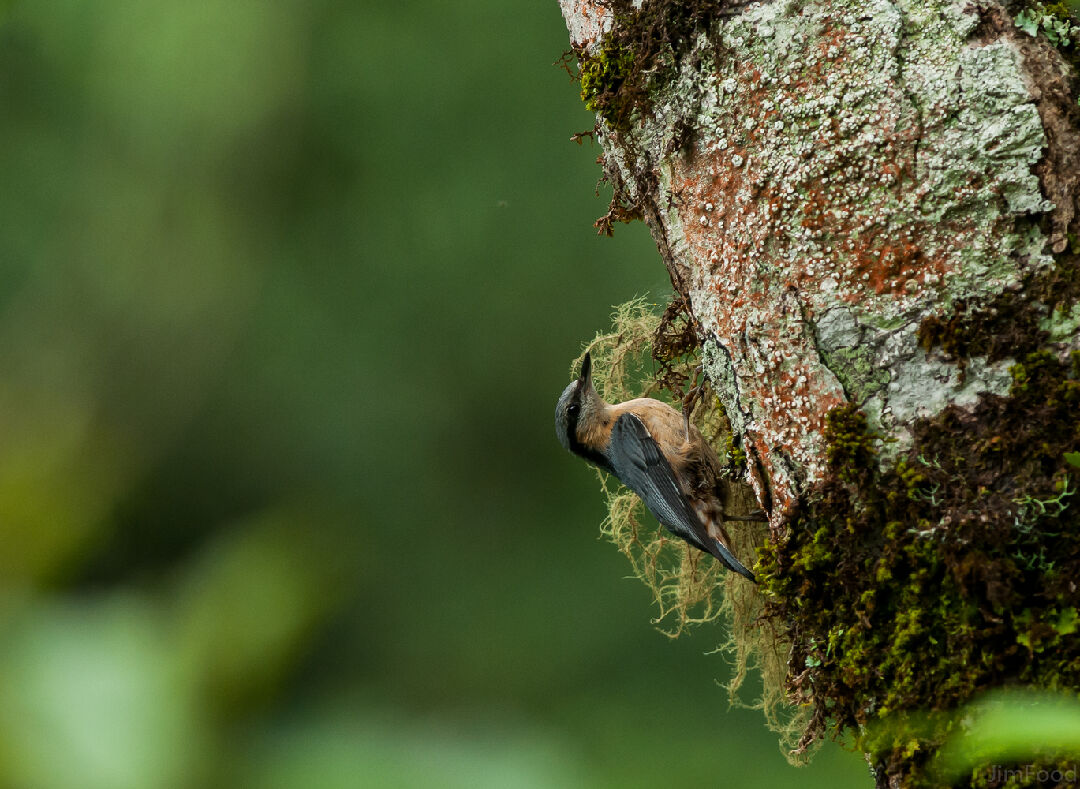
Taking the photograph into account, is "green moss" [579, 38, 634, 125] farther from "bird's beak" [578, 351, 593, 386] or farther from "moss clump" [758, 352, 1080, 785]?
"bird's beak" [578, 351, 593, 386]

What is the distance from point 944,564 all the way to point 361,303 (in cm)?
503

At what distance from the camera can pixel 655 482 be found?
3.03 meters

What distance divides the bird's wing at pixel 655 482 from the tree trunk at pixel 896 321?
1.96ft

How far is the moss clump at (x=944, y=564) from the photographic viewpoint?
5.45ft

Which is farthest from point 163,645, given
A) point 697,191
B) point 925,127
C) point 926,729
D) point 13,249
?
point 13,249

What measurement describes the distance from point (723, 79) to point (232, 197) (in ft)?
15.5

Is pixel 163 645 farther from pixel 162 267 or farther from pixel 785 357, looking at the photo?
pixel 162 267

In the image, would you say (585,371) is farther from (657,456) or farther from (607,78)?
(607,78)

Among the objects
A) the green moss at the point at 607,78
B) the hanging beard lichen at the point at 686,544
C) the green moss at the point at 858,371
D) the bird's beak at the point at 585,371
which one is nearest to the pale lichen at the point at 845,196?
the green moss at the point at 858,371

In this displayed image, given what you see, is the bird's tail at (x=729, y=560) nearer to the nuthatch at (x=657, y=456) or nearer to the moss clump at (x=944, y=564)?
the nuthatch at (x=657, y=456)

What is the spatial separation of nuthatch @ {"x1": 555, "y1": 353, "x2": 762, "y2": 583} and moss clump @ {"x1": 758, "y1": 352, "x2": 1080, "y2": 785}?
742 mm

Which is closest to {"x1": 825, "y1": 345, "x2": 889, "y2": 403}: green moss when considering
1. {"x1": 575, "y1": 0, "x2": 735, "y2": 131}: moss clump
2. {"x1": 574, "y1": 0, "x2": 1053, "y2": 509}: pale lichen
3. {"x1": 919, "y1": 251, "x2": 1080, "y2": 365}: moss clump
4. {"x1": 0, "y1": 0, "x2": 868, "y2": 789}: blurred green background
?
{"x1": 574, "y1": 0, "x2": 1053, "y2": 509}: pale lichen

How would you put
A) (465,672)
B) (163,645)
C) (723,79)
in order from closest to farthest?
1. (163,645)
2. (723,79)
3. (465,672)

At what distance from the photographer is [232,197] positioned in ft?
20.1
